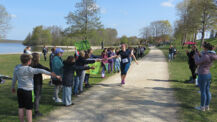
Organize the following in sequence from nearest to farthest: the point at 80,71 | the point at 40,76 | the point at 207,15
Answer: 1. the point at 40,76
2. the point at 80,71
3. the point at 207,15

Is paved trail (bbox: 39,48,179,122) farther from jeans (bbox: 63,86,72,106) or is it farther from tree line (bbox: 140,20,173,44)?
tree line (bbox: 140,20,173,44)

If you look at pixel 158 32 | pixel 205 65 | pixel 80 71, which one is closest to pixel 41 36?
pixel 158 32

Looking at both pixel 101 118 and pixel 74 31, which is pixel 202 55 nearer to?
pixel 101 118

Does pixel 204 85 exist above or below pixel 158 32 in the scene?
below

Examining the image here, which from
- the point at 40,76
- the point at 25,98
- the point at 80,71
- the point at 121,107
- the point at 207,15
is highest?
the point at 207,15

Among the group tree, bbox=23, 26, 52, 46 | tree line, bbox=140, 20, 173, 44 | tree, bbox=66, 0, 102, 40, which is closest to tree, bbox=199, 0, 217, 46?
tree, bbox=66, 0, 102, 40

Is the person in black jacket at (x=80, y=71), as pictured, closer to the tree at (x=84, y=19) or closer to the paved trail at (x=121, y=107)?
the paved trail at (x=121, y=107)

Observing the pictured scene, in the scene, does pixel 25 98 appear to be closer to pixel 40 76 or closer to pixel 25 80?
pixel 25 80

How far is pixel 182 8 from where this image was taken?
42.0 meters

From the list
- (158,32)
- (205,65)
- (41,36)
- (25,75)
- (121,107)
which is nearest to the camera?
(25,75)

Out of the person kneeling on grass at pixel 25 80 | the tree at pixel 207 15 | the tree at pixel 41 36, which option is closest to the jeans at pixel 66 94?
the person kneeling on grass at pixel 25 80

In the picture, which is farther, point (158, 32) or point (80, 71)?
point (158, 32)

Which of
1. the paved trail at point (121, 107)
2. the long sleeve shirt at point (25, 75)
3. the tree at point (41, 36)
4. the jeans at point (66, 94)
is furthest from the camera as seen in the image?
the tree at point (41, 36)

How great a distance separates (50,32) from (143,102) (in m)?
101
